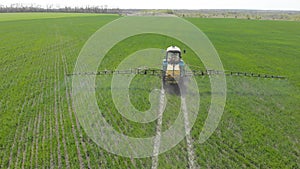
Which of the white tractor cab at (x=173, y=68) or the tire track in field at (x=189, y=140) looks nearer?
the tire track in field at (x=189, y=140)

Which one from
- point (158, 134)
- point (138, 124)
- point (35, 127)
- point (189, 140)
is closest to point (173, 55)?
point (138, 124)

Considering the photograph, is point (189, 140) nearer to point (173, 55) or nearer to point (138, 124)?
point (138, 124)

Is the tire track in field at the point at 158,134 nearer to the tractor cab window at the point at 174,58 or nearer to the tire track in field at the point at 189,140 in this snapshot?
the tire track in field at the point at 189,140

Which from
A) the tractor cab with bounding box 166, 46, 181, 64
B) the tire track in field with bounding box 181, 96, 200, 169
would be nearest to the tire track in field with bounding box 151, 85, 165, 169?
the tire track in field with bounding box 181, 96, 200, 169

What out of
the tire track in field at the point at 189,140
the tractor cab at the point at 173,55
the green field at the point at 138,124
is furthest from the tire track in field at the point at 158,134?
the tractor cab at the point at 173,55

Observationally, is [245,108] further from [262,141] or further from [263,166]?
[263,166]

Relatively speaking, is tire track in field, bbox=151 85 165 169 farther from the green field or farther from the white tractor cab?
the white tractor cab

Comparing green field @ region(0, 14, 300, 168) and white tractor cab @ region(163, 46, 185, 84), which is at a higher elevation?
white tractor cab @ region(163, 46, 185, 84)

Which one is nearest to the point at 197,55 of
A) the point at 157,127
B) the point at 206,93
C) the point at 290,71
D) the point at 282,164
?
the point at 290,71
